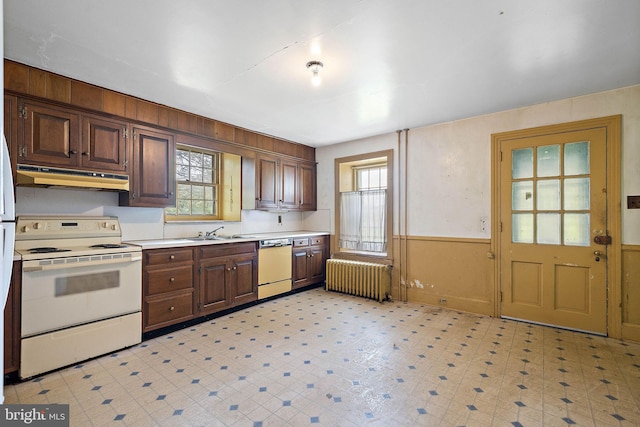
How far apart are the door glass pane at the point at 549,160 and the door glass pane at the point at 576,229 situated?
50cm

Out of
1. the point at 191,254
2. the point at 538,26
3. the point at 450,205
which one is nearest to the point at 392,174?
the point at 450,205

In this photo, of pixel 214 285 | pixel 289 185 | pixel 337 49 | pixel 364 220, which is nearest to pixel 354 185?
pixel 364 220

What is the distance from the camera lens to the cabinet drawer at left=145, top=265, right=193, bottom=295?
10.1ft

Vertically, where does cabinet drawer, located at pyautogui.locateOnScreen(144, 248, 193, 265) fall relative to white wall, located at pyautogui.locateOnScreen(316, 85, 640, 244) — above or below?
below

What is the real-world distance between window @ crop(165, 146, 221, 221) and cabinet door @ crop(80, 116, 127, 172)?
94 cm

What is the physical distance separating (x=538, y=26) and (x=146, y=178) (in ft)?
12.2

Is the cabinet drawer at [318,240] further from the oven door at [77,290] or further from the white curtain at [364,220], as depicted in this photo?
the oven door at [77,290]

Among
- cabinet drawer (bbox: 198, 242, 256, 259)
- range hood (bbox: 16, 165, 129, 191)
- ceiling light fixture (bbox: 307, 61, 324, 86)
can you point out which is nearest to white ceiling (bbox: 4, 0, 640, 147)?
ceiling light fixture (bbox: 307, 61, 324, 86)

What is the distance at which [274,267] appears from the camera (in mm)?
4449

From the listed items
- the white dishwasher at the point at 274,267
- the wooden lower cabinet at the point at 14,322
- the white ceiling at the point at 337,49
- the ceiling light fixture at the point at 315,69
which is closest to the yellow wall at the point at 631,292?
the white ceiling at the point at 337,49

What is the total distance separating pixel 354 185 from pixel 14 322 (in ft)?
14.6

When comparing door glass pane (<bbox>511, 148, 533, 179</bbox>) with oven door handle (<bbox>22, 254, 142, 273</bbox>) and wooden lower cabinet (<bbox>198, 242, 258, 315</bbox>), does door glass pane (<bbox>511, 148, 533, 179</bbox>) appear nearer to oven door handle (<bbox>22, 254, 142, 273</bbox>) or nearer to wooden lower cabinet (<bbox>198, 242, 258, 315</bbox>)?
wooden lower cabinet (<bbox>198, 242, 258, 315</bbox>)

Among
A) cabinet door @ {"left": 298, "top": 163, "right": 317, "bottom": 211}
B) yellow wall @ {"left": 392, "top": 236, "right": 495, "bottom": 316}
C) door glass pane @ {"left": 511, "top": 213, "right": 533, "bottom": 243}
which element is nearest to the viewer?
door glass pane @ {"left": 511, "top": 213, "right": 533, "bottom": 243}

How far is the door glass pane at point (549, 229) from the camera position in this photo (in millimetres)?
3391
